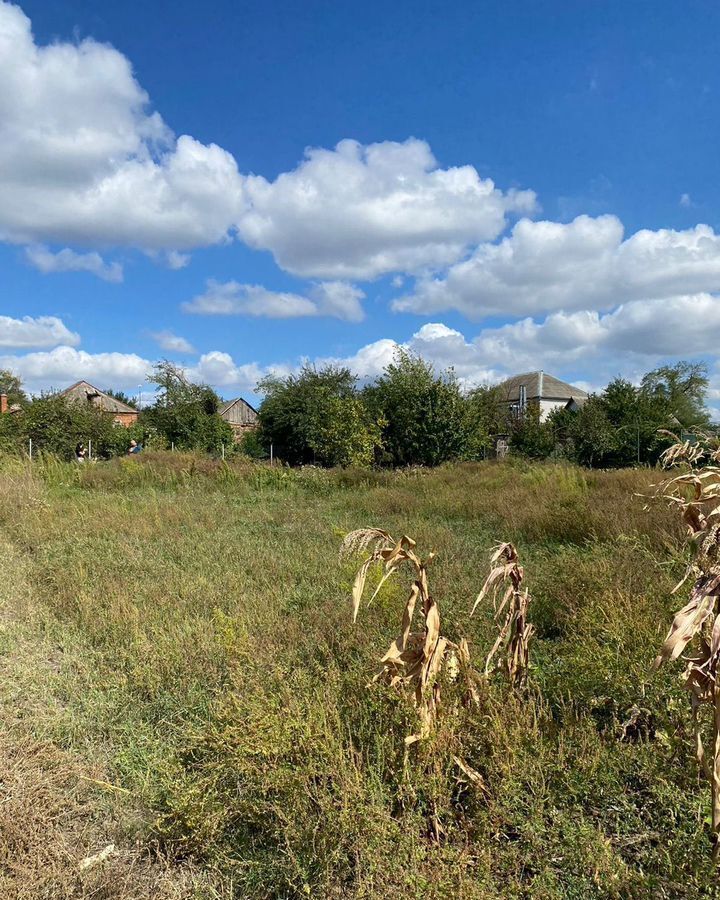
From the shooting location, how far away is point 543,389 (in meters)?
51.2

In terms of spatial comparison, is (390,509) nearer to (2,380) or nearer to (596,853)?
(596,853)

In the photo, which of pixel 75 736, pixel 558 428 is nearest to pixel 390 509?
pixel 75 736

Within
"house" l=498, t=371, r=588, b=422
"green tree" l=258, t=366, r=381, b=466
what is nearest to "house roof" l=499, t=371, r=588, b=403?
"house" l=498, t=371, r=588, b=422

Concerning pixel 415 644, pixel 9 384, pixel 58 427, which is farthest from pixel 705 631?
pixel 9 384

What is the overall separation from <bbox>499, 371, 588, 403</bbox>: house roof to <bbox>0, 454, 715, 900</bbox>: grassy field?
48193 mm

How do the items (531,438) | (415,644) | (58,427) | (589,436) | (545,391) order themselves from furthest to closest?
(545,391) < (531,438) < (589,436) < (58,427) < (415,644)

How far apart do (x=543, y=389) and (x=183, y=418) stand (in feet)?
112

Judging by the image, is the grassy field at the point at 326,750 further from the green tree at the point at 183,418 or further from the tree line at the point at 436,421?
the green tree at the point at 183,418

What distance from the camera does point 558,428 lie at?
31.5m

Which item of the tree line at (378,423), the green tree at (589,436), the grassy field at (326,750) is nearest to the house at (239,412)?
the tree line at (378,423)

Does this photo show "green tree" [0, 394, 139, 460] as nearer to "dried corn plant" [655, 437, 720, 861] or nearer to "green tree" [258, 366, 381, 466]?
"green tree" [258, 366, 381, 466]

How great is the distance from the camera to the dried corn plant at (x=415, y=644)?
190 cm

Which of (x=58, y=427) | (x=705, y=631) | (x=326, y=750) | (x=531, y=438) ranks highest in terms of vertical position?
(x=58, y=427)

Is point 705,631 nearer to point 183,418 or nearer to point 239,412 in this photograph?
point 183,418
